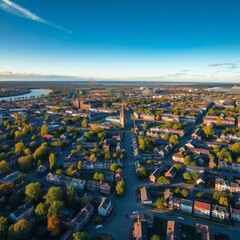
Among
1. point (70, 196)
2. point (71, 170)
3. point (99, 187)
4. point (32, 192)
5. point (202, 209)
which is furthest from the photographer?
point (71, 170)

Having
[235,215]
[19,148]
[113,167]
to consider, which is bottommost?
[235,215]

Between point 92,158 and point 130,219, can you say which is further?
point 92,158

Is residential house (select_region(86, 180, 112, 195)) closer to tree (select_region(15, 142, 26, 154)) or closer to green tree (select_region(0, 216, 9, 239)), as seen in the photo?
green tree (select_region(0, 216, 9, 239))

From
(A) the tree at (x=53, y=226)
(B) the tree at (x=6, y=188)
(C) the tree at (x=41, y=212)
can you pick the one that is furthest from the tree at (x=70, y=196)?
(B) the tree at (x=6, y=188)

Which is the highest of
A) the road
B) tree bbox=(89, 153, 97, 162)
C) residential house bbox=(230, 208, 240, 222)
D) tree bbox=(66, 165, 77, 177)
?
tree bbox=(89, 153, 97, 162)

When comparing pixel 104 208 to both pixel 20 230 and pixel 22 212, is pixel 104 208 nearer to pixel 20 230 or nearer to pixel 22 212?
pixel 20 230

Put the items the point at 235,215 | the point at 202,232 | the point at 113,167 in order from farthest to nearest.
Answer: the point at 113,167, the point at 235,215, the point at 202,232

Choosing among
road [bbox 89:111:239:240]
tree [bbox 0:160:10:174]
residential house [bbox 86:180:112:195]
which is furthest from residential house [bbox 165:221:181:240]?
tree [bbox 0:160:10:174]

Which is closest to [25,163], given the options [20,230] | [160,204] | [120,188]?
[20,230]
